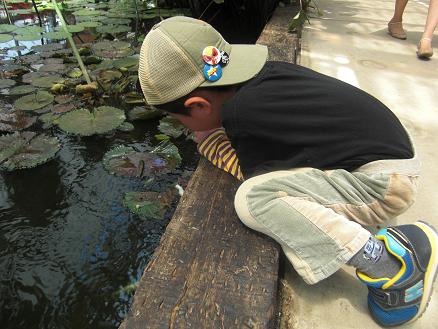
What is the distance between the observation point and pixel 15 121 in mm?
1820

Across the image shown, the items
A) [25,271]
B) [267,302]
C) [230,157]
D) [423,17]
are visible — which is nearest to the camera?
[267,302]

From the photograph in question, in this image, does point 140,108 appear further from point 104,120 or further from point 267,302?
point 267,302

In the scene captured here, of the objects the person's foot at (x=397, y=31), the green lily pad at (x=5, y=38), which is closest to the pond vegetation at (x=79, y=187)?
the green lily pad at (x=5, y=38)

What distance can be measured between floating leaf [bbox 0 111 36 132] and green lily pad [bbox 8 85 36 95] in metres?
0.21

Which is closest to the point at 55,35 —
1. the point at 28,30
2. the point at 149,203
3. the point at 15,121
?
the point at 28,30

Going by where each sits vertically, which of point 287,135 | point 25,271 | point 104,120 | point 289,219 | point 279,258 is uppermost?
point 287,135

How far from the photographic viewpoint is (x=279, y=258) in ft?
2.75

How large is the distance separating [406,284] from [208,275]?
378 mm

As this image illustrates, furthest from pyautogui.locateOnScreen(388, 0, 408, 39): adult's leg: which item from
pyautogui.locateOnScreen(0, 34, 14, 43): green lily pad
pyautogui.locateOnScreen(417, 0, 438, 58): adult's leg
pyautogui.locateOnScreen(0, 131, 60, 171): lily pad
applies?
pyautogui.locateOnScreen(0, 34, 14, 43): green lily pad

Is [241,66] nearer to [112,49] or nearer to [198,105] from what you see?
[198,105]

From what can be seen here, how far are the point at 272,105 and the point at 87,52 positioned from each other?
2.20 meters

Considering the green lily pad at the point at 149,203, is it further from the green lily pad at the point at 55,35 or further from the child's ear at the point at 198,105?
the green lily pad at the point at 55,35

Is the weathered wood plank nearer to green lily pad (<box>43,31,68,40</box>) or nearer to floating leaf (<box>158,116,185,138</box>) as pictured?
floating leaf (<box>158,116,185,138</box>)

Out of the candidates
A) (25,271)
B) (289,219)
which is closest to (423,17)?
(289,219)
